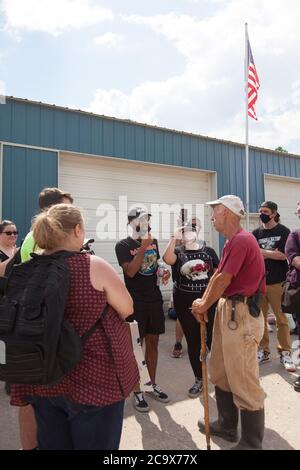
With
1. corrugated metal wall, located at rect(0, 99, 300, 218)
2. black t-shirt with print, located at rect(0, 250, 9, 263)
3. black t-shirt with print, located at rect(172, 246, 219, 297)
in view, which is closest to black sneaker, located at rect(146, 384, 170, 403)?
black t-shirt with print, located at rect(172, 246, 219, 297)

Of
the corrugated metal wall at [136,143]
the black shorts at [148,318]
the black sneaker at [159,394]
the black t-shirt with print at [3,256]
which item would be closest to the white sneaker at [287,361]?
the black sneaker at [159,394]

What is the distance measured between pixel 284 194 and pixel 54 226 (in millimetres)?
10034

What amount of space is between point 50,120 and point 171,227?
11.9ft

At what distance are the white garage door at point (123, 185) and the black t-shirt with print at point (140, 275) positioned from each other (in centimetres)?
362

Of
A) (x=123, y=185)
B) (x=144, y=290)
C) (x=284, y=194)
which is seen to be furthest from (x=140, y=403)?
(x=284, y=194)

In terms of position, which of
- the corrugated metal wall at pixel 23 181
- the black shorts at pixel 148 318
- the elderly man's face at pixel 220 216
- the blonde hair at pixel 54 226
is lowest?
the black shorts at pixel 148 318

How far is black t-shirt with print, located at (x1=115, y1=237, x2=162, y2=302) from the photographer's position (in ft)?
12.1

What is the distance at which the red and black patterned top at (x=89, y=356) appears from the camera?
5.33ft

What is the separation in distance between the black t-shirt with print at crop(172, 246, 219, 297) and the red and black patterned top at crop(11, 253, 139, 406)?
87.5 inches

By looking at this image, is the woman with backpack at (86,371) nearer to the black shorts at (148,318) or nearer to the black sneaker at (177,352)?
the black shorts at (148,318)

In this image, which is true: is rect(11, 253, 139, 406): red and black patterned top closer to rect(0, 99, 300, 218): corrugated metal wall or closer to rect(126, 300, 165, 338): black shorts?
rect(126, 300, 165, 338): black shorts

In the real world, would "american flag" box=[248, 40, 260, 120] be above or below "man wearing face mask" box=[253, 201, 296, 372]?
above

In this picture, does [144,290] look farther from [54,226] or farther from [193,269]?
[54,226]
